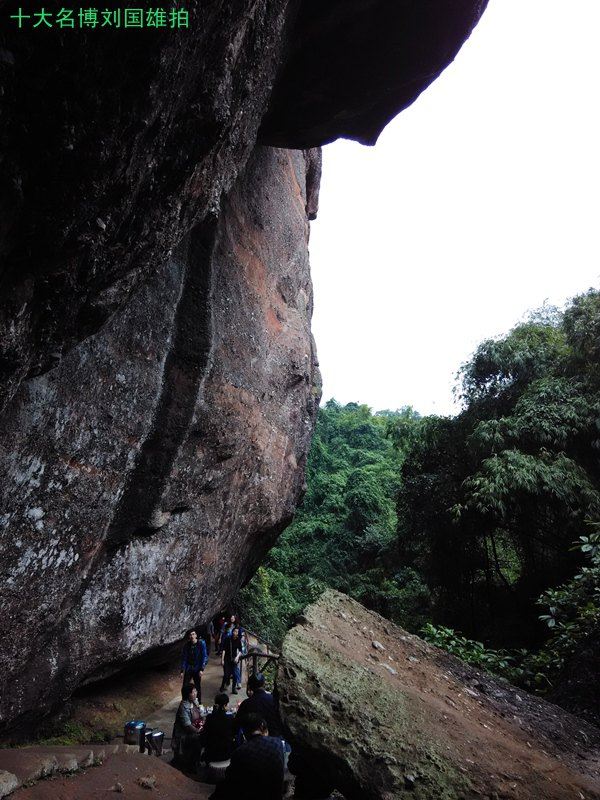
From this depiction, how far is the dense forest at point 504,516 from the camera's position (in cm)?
976

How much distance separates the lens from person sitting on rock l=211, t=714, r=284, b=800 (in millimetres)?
2754

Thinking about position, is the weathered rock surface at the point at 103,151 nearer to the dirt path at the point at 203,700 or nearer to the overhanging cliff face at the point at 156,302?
the overhanging cliff face at the point at 156,302

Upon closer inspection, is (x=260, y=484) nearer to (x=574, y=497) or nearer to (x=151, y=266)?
(x=151, y=266)

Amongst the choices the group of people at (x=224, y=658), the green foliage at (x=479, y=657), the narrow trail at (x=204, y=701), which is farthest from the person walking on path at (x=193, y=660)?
the green foliage at (x=479, y=657)

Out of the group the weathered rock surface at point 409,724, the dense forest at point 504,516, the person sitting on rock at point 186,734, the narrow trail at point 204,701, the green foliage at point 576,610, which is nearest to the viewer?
the weathered rock surface at point 409,724

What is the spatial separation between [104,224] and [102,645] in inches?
203

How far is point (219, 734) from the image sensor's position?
195 inches

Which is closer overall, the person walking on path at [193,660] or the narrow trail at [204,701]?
the person walking on path at [193,660]

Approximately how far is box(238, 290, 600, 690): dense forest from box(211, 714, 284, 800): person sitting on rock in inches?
171

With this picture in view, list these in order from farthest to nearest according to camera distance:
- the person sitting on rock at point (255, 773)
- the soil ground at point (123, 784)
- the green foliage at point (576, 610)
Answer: the green foliage at point (576, 610) → the soil ground at point (123, 784) → the person sitting on rock at point (255, 773)

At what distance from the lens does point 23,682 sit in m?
5.14

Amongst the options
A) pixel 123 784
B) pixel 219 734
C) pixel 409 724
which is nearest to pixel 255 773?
pixel 409 724

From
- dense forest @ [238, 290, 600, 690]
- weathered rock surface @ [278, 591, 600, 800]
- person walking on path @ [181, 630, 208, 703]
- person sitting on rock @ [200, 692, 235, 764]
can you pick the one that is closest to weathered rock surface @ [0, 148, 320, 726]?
person walking on path @ [181, 630, 208, 703]

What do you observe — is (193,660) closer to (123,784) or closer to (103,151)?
(123,784)
